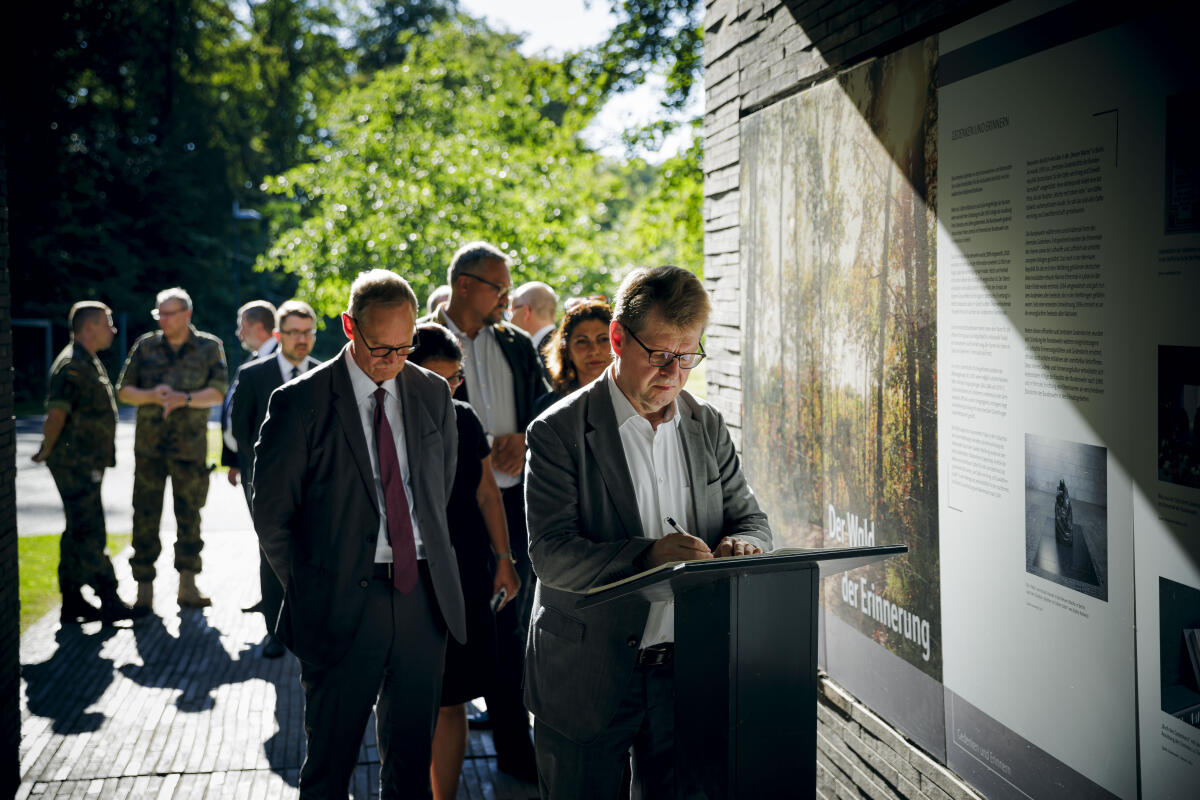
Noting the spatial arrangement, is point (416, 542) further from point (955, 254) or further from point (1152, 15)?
point (1152, 15)

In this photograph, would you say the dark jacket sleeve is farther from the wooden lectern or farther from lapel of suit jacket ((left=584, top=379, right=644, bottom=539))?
the wooden lectern

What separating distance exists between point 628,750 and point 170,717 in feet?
13.1

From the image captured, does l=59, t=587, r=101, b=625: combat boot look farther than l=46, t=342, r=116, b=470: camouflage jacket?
Yes

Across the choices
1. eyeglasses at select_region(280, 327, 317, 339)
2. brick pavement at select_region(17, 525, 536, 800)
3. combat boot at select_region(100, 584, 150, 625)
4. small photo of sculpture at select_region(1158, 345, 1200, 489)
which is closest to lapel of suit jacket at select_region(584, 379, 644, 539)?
small photo of sculpture at select_region(1158, 345, 1200, 489)

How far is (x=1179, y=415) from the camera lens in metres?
2.43

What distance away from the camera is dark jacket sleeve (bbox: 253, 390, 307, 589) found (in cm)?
351

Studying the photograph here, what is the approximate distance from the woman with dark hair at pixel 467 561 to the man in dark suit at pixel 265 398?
169 cm

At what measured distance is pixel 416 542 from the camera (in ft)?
12.2

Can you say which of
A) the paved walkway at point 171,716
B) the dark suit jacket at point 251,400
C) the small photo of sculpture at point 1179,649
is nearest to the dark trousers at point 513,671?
the paved walkway at point 171,716

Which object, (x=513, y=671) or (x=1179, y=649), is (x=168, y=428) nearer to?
(x=513, y=671)

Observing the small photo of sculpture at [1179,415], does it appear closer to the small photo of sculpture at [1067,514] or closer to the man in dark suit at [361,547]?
the small photo of sculpture at [1067,514]

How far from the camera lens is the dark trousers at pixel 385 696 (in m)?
3.58

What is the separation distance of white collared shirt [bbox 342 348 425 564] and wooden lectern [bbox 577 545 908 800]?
57.2 inches

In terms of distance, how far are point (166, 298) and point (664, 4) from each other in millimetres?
12338
